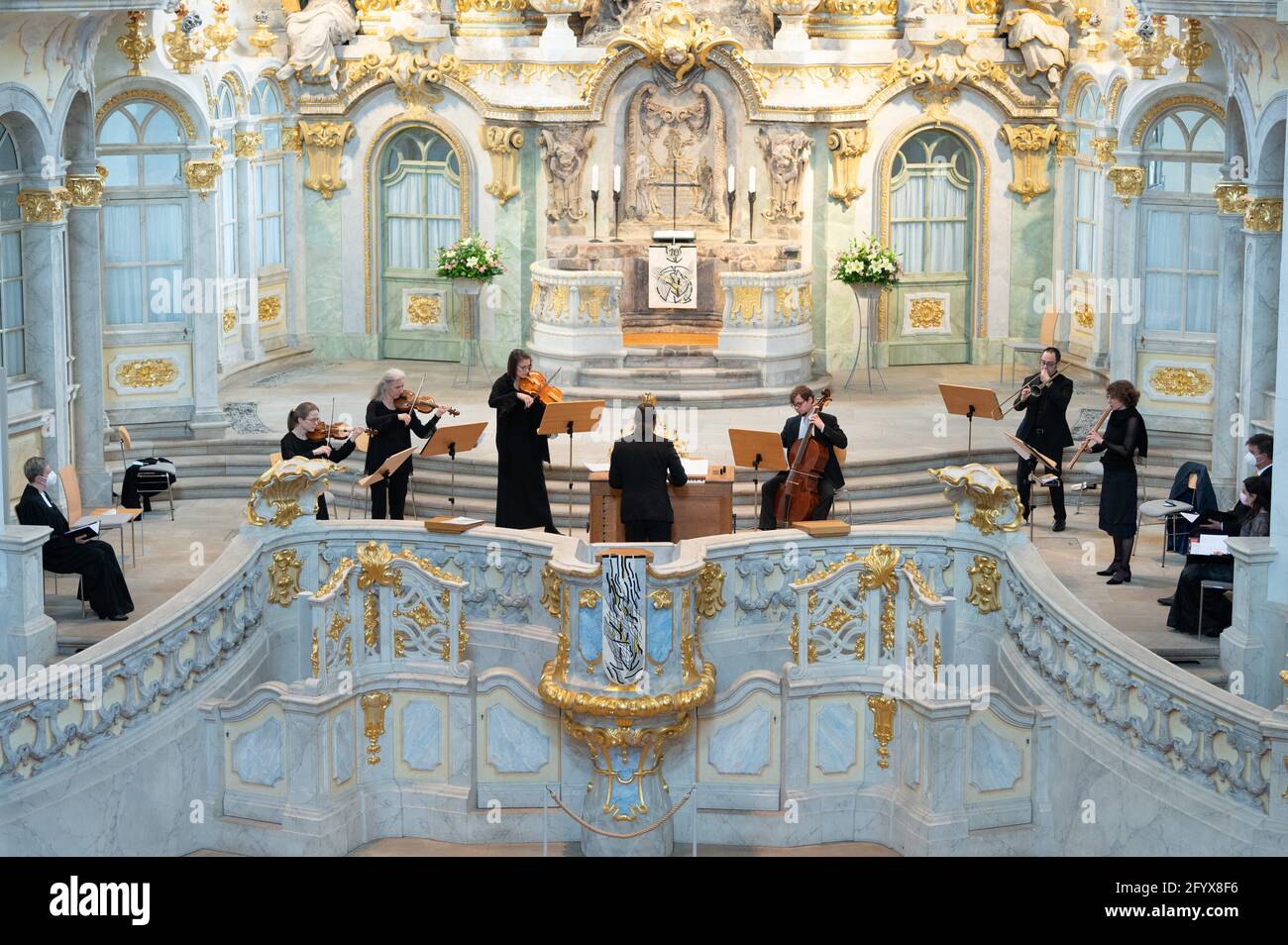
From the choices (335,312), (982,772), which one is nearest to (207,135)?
(335,312)

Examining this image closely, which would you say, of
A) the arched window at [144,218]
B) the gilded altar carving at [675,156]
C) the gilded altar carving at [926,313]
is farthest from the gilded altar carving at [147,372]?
the gilded altar carving at [926,313]

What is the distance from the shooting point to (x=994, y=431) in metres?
20.4

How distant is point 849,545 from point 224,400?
883cm

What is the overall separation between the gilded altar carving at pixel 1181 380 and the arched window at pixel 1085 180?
2825 millimetres

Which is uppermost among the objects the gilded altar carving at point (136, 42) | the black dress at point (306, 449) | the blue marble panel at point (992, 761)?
the gilded altar carving at point (136, 42)

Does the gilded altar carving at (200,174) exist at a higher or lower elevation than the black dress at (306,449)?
higher

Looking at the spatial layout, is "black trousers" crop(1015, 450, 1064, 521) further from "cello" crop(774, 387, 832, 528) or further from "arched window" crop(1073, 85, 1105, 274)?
"arched window" crop(1073, 85, 1105, 274)

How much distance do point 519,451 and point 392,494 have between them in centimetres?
102

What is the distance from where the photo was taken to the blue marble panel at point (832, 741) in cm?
1420

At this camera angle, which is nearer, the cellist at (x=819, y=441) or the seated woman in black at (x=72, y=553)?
the seated woman in black at (x=72, y=553)

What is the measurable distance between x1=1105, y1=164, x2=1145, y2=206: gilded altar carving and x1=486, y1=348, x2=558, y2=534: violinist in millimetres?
6497

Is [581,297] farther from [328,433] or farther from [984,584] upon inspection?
[984,584]

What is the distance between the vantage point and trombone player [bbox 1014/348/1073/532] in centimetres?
1750

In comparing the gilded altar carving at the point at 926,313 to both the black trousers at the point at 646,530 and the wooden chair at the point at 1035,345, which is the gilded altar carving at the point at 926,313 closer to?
the wooden chair at the point at 1035,345
